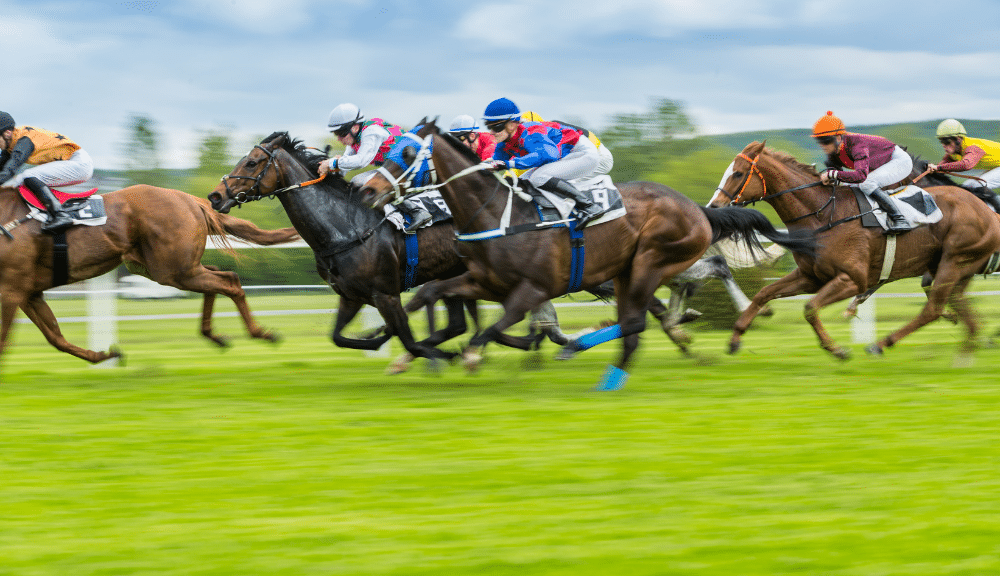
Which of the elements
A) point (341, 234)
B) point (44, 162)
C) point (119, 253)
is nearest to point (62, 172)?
point (44, 162)

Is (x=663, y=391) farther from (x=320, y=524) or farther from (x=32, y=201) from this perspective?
(x=32, y=201)

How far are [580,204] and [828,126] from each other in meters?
2.23

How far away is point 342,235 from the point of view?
21.6ft

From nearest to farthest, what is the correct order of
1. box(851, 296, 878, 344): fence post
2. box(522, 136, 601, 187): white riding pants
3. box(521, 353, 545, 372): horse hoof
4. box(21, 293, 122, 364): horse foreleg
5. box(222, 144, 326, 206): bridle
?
box(522, 136, 601, 187): white riding pants
box(222, 144, 326, 206): bridle
box(21, 293, 122, 364): horse foreleg
box(521, 353, 545, 372): horse hoof
box(851, 296, 878, 344): fence post

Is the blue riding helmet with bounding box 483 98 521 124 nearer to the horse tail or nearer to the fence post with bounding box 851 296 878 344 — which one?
the horse tail

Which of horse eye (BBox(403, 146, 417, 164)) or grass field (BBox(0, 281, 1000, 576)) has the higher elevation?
horse eye (BBox(403, 146, 417, 164))

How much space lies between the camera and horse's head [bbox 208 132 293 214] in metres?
6.64

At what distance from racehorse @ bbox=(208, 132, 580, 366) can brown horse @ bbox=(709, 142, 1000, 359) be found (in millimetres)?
1931

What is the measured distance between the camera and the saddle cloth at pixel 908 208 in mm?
7367

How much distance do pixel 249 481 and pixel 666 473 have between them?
150cm

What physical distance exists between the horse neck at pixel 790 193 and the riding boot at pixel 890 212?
1.14ft

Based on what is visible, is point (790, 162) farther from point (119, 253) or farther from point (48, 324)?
point (48, 324)

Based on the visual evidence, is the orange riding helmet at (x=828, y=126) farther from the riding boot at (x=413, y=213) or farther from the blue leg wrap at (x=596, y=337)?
the riding boot at (x=413, y=213)

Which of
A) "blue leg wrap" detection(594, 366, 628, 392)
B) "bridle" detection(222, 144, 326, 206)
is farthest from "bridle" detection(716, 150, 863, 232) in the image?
"bridle" detection(222, 144, 326, 206)
